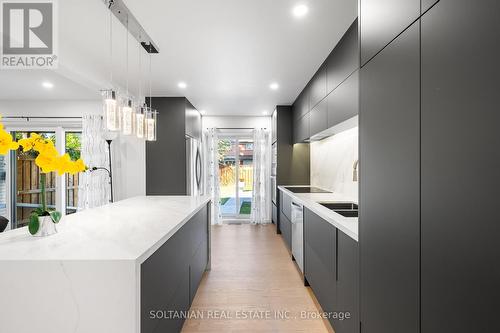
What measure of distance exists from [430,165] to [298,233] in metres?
2.44

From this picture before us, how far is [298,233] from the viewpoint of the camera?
3102 millimetres

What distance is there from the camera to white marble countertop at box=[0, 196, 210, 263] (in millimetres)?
1098

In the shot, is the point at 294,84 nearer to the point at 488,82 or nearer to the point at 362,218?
the point at 362,218

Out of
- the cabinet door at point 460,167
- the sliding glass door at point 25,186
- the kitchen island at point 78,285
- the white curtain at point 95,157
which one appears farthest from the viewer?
the sliding glass door at point 25,186

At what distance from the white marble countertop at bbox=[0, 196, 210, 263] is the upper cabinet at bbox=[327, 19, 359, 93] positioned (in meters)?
1.80

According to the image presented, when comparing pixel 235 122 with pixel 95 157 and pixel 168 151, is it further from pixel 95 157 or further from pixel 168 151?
pixel 95 157

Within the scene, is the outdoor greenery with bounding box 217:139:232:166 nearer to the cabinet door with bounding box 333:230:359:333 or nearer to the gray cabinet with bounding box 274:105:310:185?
the gray cabinet with bounding box 274:105:310:185

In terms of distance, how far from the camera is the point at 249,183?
620cm

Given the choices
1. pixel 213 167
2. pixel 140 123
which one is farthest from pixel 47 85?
pixel 213 167

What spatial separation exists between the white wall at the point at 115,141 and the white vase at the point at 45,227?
3039 mm

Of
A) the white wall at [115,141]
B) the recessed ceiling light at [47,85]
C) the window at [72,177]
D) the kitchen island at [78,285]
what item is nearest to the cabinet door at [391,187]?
the kitchen island at [78,285]

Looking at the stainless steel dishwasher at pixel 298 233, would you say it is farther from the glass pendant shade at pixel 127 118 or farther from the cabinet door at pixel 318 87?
the glass pendant shade at pixel 127 118

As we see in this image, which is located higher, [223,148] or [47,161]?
[223,148]

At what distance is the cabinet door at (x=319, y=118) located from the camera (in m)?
2.78
